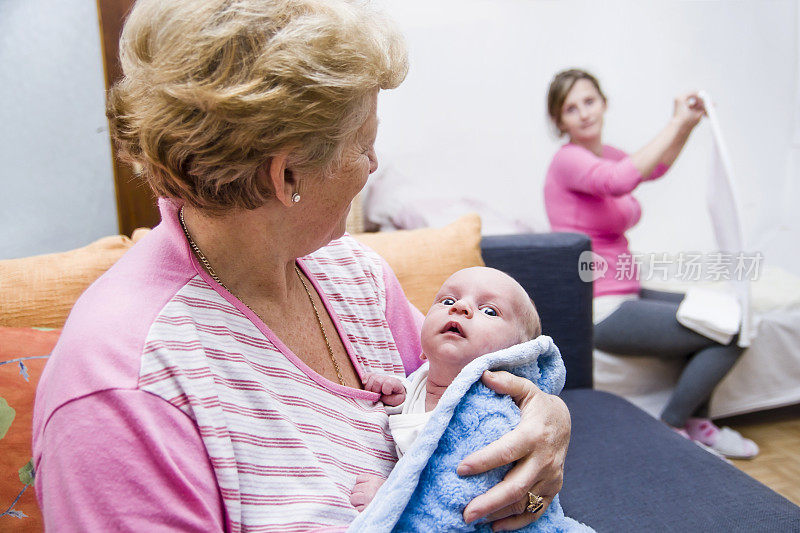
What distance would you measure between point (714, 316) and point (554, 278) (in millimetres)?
999

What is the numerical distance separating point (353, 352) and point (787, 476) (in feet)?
7.07

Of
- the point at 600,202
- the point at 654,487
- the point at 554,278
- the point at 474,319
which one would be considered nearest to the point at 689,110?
the point at 600,202

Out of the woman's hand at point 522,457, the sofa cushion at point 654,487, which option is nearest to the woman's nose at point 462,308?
the woman's hand at point 522,457

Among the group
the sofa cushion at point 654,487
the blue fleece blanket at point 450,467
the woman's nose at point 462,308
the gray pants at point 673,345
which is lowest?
the gray pants at point 673,345

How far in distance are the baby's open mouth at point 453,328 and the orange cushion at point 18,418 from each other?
2.37ft

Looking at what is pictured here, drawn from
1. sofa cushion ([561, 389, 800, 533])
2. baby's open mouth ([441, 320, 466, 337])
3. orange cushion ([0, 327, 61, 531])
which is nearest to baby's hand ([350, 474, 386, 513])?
baby's open mouth ([441, 320, 466, 337])

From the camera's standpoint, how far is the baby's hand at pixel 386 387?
1032mm

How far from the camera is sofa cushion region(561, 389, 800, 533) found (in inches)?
52.1

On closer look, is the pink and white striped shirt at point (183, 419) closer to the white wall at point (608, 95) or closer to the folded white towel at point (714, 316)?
the folded white towel at point (714, 316)

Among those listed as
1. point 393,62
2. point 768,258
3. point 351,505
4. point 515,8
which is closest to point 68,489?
point 351,505

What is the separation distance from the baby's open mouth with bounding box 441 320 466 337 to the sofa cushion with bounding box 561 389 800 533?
0.64m

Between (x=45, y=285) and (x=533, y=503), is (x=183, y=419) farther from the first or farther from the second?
(x=45, y=285)

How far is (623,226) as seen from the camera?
109 inches

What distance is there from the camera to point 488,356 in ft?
3.05
